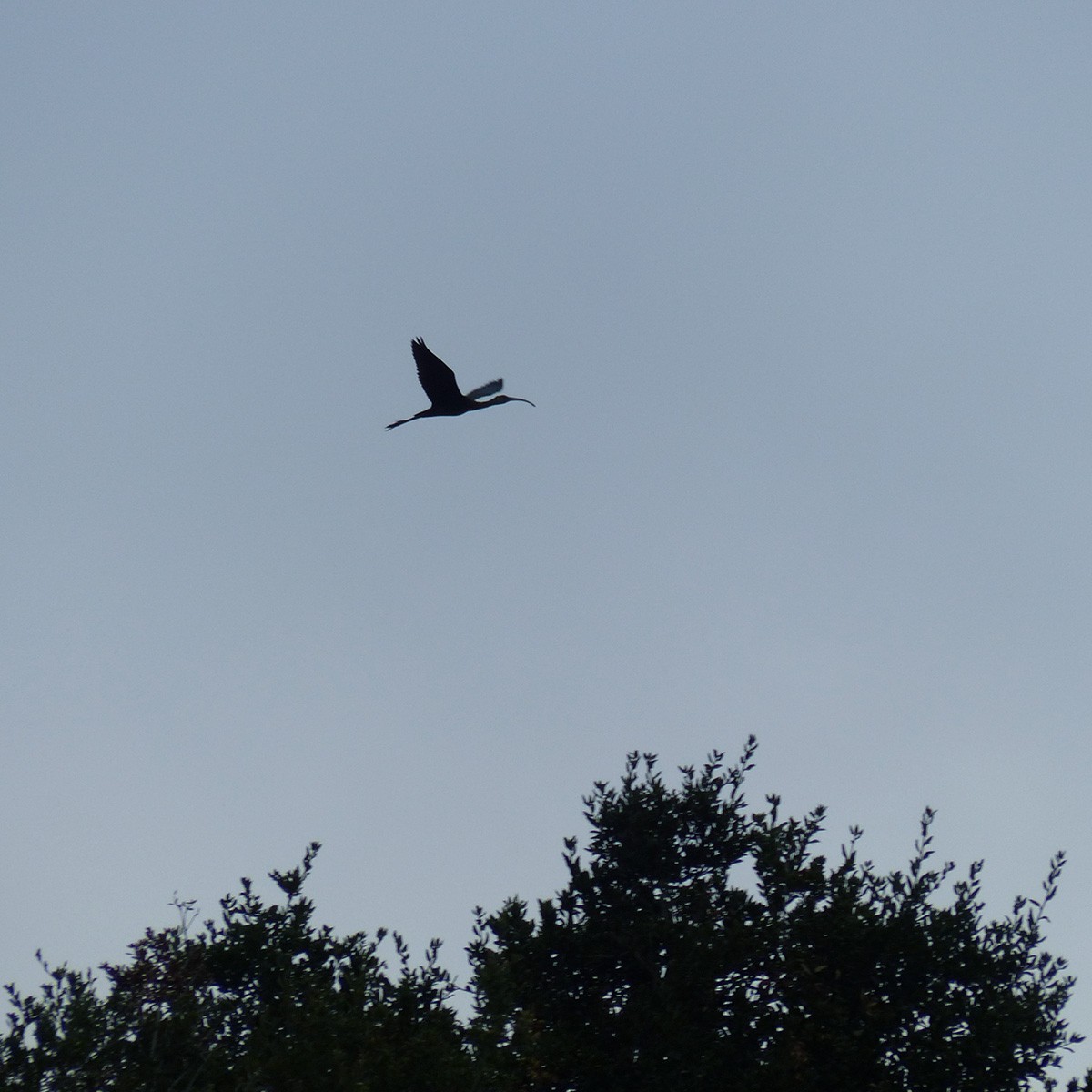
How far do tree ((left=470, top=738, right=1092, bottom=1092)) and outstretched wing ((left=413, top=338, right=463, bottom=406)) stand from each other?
6570mm

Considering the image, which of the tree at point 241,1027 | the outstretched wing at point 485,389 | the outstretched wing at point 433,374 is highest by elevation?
the outstretched wing at point 485,389

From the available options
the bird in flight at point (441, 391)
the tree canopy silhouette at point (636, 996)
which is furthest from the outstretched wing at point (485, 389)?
the tree canopy silhouette at point (636, 996)

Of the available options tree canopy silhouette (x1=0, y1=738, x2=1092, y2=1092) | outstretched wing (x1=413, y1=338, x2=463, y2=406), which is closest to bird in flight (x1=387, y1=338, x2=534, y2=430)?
outstretched wing (x1=413, y1=338, x2=463, y2=406)

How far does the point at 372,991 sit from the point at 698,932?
4.26 m

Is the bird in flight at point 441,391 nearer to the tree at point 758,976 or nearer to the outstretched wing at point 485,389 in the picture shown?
the outstretched wing at point 485,389

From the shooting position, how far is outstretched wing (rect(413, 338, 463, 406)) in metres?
19.1

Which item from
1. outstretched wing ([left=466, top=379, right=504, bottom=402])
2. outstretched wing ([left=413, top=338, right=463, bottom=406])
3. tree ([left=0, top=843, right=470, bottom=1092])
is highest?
outstretched wing ([left=466, top=379, right=504, bottom=402])

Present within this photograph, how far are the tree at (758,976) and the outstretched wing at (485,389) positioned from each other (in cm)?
649

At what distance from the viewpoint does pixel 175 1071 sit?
15.1 metres

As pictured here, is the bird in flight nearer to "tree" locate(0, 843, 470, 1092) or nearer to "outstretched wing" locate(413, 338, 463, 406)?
"outstretched wing" locate(413, 338, 463, 406)

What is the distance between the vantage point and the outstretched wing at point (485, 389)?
20.7 meters

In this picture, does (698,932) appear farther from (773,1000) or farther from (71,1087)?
(71,1087)

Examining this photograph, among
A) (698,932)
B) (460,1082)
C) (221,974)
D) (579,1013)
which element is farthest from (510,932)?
(460,1082)

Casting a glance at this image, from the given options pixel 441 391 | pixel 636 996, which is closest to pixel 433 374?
pixel 441 391
